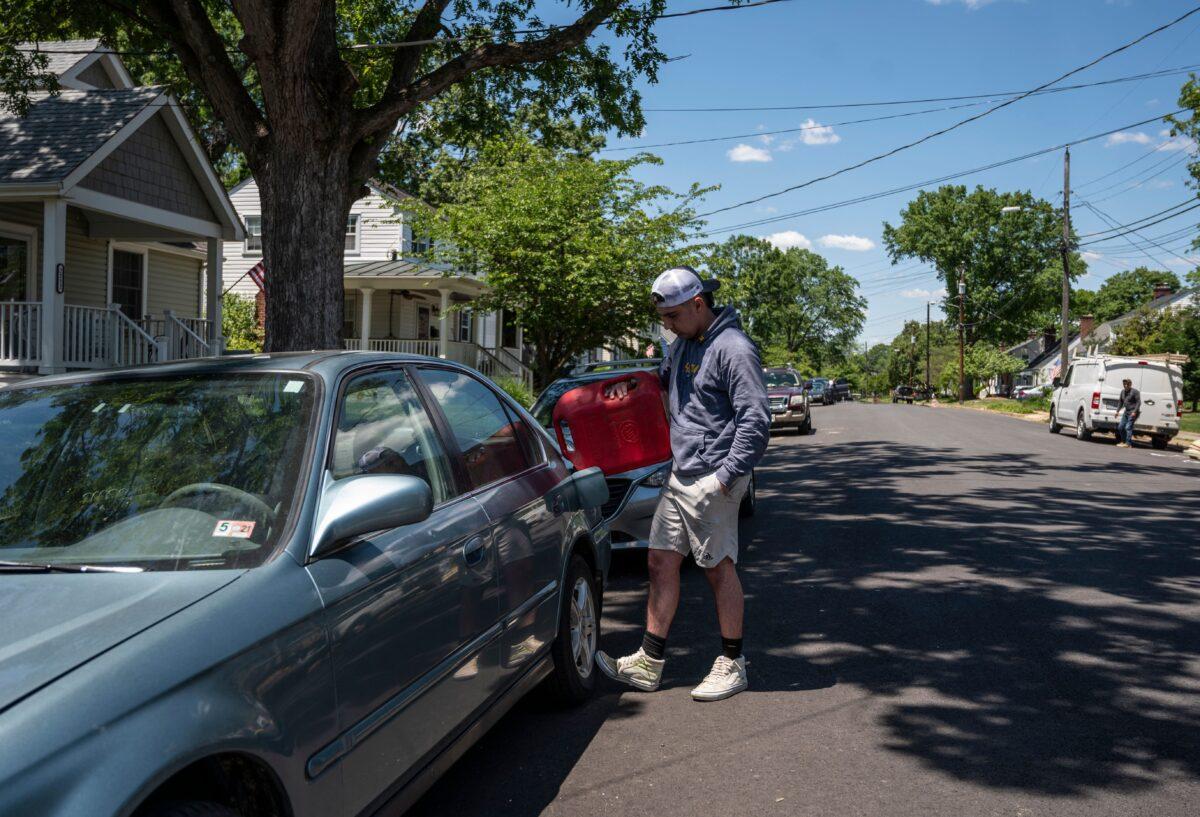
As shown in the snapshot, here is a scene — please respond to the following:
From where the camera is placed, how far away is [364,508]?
8.51 ft

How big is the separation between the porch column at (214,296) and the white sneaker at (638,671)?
14.7 m

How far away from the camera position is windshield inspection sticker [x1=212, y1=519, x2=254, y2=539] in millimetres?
2582

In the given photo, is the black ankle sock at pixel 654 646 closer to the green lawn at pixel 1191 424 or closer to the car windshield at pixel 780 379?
the car windshield at pixel 780 379

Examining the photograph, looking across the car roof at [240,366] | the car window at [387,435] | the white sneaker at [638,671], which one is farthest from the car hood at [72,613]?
the white sneaker at [638,671]

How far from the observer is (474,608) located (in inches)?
133

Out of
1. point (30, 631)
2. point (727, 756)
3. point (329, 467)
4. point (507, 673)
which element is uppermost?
point (329, 467)

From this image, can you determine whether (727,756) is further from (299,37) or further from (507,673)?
(299,37)

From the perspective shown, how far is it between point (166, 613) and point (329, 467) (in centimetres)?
80

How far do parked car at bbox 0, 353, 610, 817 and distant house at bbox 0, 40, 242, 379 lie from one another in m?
12.7

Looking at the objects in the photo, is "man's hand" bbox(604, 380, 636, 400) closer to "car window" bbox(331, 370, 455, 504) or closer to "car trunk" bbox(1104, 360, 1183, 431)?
"car window" bbox(331, 370, 455, 504)

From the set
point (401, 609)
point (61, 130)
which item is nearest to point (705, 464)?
point (401, 609)

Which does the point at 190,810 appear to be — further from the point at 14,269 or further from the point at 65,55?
the point at 65,55

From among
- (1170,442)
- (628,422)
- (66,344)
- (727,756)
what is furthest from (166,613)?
(1170,442)

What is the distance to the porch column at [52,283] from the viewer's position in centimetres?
1417
